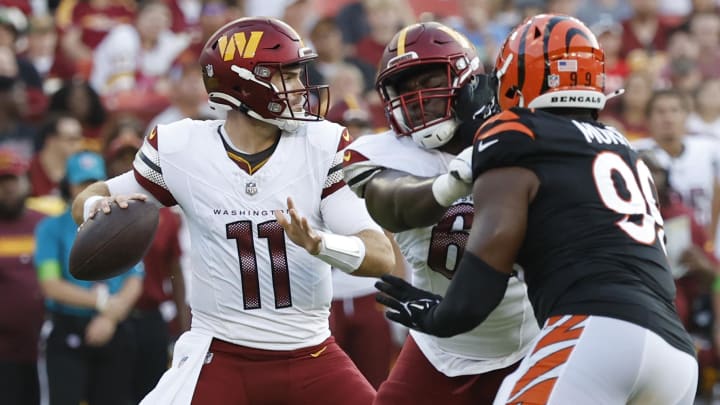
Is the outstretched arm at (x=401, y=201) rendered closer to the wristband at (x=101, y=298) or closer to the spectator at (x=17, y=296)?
the wristband at (x=101, y=298)

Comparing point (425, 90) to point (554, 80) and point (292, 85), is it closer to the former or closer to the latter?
point (292, 85)

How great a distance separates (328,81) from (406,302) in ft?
18.7

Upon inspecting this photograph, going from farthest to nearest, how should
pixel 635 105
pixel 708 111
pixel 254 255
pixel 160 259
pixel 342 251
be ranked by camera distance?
→ 1. pixel 635 105
2. pixel 708 111
3. pixel 160 259
4. pixel 254 255
5. pixel 342 251

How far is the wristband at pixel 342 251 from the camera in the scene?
4.03 meters

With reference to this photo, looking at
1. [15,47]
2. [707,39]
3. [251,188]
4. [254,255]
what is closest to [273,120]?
[251,188]

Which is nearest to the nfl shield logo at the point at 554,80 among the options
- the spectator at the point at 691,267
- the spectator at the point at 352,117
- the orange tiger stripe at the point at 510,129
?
the orange tiger stripe at the point at 510,129

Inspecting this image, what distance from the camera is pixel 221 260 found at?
4.33m

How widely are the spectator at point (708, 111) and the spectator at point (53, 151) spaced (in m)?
4.48

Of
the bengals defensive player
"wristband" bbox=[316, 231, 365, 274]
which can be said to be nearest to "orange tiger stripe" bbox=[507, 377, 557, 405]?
the bengals defensive player

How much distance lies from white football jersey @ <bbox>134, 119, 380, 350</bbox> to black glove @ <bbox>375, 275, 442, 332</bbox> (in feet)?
2.13

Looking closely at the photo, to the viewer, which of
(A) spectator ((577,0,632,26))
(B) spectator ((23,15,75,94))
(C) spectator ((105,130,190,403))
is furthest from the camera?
(A) spectator ((577,0,632,26))

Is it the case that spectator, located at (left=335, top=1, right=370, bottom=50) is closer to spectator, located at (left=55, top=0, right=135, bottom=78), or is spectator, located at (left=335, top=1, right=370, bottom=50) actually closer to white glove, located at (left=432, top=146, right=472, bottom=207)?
spectator, located at (left=55, top=0, right=135, bottom=78)

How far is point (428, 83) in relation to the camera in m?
4.32

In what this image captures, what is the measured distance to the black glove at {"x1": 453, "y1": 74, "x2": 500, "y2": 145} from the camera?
4.20 m
